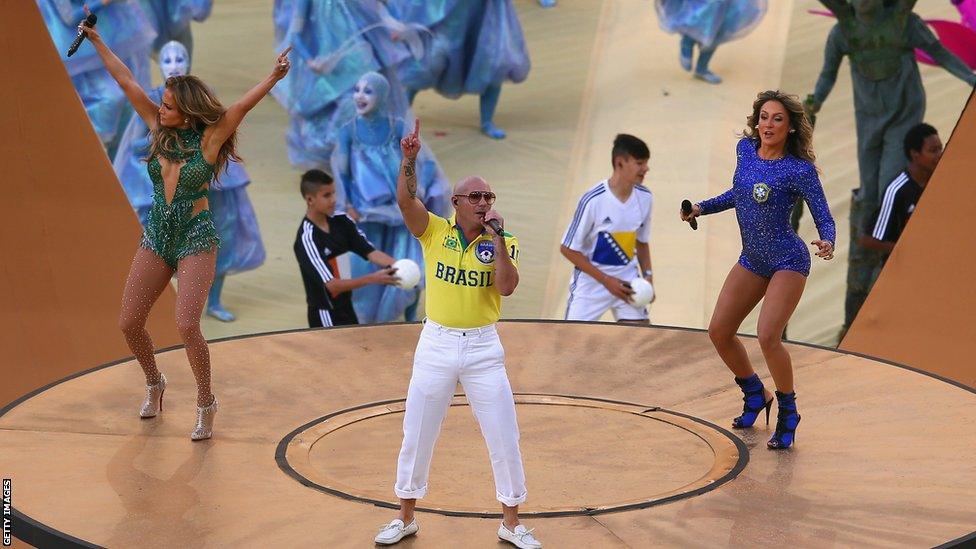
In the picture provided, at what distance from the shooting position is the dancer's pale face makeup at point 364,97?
9719 mm

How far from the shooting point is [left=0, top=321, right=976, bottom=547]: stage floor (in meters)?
4.87

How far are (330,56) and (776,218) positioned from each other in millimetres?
6178

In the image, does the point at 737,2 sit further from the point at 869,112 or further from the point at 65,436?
the point at 65,436

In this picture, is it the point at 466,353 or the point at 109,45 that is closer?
the point at 466,353

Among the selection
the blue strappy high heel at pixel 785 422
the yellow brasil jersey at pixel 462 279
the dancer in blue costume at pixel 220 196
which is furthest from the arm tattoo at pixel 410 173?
the dancer in blue costume at pixel 220 196

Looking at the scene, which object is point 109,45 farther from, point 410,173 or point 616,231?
point 410,173

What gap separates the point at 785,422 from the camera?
5707 mm

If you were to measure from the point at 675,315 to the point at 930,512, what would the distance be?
5534 mm

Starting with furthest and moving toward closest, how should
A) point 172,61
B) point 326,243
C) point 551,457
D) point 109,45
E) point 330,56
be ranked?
1. point 330,56
2. point 109,45
3. point 172,61
4. point 326,243
5. point 551,457

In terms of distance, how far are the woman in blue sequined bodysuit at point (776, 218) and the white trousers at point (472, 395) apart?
1332mm

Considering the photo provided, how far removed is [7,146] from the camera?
7477mm

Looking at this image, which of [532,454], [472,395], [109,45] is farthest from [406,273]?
[109,45]

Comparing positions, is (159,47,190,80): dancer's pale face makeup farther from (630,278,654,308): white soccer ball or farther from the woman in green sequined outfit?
the woman in green sequined outfit

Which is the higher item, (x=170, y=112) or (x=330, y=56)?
(x=170, y=112)
